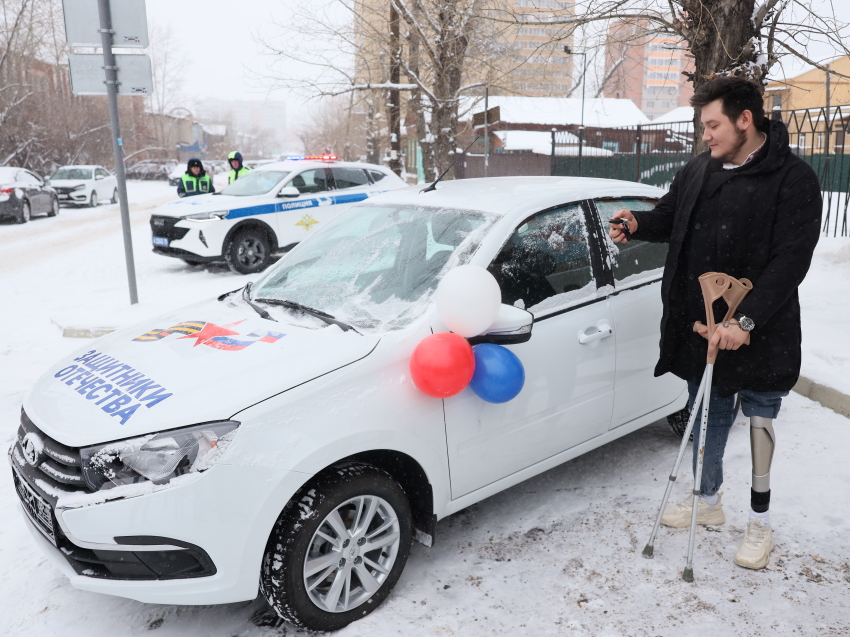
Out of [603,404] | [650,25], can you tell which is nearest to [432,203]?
[603,404]

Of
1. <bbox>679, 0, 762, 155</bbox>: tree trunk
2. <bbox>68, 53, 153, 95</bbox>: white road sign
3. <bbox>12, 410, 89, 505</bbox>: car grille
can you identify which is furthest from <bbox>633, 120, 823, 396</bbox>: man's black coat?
<bbox>68, 53, 153, 95</bbox>: white road sign

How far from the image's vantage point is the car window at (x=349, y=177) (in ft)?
37.9

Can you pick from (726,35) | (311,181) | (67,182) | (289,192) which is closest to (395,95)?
(311,181)

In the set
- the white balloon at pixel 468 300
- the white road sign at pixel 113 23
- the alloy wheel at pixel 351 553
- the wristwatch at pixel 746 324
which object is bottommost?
the alloy wheel at pixel 351 553

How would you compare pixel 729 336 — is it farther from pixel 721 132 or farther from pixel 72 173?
pixel 72 173

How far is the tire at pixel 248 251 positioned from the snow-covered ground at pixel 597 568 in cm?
582

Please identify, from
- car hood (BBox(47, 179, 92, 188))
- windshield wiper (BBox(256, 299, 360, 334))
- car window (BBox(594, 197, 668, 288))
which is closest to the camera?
windshield wiper (BBox(256, 299, 360, 334))

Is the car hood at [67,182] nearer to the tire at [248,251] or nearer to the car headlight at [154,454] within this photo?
the tire at [248,251]

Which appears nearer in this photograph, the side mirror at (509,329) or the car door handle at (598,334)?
the side mirror at (509,329)

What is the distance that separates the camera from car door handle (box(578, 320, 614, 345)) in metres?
3.35

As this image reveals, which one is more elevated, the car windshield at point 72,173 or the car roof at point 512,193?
the car windshield at point 72,173

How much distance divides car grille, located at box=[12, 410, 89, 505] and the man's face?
2.69m

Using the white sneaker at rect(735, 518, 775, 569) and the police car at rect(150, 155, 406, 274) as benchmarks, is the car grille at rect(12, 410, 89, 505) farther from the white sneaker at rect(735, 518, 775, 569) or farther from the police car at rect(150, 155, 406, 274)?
the police car at rect(150, 155, 406, 274)

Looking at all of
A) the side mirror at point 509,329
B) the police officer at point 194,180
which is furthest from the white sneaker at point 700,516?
the police officer at point 194,180
